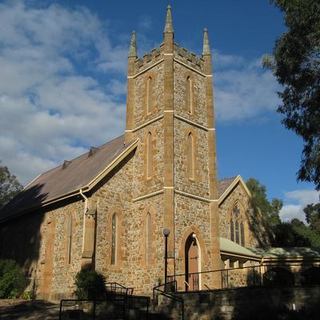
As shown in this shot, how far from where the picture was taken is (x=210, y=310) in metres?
19.3

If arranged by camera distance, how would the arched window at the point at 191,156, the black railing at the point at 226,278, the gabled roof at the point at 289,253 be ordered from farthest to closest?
1. the gabled roof at the point at 289,253
2. the arched window at the point at 191,156
3. the black railing at the point at 226,278

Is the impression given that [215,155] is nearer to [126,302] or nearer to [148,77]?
[148,77]

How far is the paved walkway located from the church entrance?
7.70 metres

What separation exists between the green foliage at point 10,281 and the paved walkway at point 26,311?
1904 millimetres

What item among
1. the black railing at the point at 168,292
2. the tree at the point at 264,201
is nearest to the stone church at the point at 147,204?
the black railing at the point at 168,292

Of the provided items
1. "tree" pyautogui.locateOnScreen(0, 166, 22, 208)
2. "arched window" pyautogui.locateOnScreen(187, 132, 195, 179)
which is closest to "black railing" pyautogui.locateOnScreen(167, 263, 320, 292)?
"arched window" pyautogui.locateOnScreen(187, 132, 195, 179)

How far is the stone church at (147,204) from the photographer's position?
25.3 meters

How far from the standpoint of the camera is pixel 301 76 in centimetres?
2078

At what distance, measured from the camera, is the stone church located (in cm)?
2527

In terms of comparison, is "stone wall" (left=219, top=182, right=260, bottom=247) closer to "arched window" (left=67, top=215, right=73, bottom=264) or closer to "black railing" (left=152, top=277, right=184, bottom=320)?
"black railing" (left=152, top=277, right=184, bottom=320)

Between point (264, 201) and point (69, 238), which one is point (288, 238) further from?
point (69, 238)

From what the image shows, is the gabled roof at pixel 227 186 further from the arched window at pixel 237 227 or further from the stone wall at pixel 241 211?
the arched window at pixel 237 227

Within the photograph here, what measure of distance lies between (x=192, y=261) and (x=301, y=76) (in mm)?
11593

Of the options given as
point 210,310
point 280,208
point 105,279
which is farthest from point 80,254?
point 280,208
